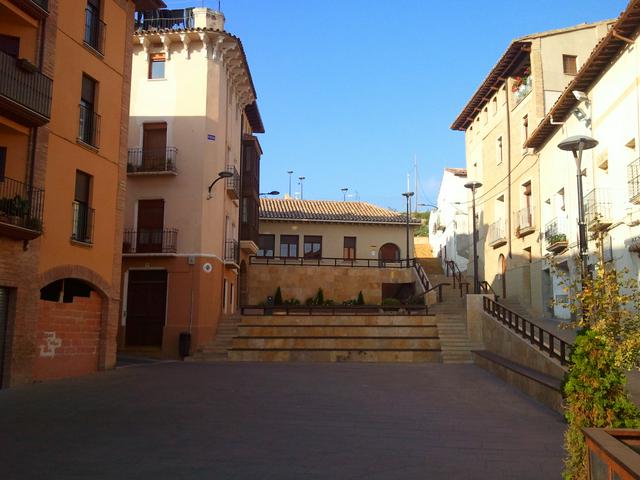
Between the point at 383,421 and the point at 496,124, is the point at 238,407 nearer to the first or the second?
the point at 383,421

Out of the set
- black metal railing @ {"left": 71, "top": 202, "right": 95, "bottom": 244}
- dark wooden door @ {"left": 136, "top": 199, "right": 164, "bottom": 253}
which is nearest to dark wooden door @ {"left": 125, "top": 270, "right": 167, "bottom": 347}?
dark wooden door @ {"left": 136, "top": 199, "right": 164, "bottom": 253}

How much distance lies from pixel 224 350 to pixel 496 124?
18722 mm

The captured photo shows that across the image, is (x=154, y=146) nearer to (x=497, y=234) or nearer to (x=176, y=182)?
(x=176, y=182)

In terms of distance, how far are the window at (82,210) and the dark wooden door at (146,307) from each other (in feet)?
27.6

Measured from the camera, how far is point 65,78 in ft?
54.3

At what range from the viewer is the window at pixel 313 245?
4491 cm

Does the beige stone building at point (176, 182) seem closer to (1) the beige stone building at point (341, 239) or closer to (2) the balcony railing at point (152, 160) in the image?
(2) the balcony railing at point (152, 160)

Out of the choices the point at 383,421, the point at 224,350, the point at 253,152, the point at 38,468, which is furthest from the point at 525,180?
the point at 38,468

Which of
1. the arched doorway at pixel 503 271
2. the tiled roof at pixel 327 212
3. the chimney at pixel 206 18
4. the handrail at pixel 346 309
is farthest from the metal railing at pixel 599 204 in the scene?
the tiled roof at pixel 327 212

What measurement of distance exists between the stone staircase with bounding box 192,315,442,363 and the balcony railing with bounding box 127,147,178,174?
698cm

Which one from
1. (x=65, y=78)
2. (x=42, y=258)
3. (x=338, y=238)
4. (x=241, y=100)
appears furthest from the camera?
(x=338, y=238)

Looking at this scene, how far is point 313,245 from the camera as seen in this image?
4519cm

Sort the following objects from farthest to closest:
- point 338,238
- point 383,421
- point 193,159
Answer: point 338,238
point 193,159
point 383,421

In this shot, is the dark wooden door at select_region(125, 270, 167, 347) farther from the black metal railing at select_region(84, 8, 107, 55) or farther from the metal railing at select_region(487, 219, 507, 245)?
the metal railing at select_region(487, 219, 507, 245)
